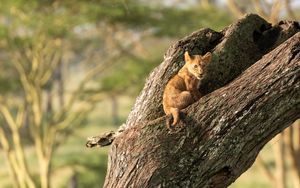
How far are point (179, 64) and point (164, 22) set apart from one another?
1721cm

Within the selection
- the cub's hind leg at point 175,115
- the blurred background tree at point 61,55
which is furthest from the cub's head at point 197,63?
the blurred background tree at point 61,55

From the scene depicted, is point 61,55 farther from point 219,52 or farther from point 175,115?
point 175,115

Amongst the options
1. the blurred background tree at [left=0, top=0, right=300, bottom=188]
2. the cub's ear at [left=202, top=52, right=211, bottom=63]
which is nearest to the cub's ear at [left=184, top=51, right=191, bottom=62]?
the cub's ear at [left=202, top=52, right=211, bottom=63]

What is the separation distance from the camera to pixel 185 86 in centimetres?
538

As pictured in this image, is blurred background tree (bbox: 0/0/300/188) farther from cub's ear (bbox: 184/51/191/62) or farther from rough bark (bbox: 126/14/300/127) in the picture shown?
cub's ear (bbox: 184/51/191/62)

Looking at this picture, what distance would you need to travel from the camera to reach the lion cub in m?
5.23

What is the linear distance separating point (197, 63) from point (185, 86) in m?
0.25

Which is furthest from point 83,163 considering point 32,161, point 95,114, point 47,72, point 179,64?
point 95,114

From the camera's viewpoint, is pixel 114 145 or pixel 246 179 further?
pixel 246 179

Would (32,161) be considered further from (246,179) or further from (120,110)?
(120,110)

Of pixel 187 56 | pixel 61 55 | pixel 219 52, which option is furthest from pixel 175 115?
pixel 61 55

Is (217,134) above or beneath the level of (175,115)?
beneath

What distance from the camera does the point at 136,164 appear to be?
5.11 meters

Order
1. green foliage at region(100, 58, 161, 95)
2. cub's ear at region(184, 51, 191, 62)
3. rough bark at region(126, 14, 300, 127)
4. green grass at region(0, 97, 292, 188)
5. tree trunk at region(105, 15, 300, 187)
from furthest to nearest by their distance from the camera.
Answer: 1. green grass at region(0, 97, 292, 188)
2. green foliage at region(100, 58, 161, 95)
3. rough bark at region(126, 14, 300, 127)
4. cub's ear at region(184, 51, 191, 62)
5. tree trunk at region(105, 15, 300, 187)
